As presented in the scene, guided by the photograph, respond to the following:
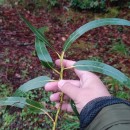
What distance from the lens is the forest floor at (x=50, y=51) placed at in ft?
11.5

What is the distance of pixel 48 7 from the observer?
18.4 ft

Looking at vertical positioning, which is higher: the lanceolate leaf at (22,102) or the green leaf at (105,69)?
the green leaf at (105,69)

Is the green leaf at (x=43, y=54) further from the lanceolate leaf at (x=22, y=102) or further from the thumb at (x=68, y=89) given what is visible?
the lanceolate leaf at (x=22, y=102)

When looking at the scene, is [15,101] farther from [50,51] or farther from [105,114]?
[50,51]

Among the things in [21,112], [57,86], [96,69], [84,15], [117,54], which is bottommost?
[21,112]

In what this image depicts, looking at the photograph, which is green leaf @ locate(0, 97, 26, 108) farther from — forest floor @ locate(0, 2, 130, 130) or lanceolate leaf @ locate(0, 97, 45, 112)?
forest floor @ locate(0, 2, 130, 130)

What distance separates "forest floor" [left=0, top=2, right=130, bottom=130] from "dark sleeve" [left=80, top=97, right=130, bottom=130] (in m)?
1.75

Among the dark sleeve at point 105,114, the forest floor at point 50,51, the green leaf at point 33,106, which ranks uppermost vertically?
the dark sleeve at point 105,114

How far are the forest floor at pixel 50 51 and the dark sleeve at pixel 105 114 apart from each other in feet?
5.73

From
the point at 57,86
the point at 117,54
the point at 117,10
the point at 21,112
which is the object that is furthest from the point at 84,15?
the point at 57,86

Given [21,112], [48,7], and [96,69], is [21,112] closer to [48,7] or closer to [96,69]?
[96,69]

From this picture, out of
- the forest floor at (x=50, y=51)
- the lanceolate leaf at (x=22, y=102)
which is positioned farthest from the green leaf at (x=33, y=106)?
the forest floor at (x=50, y=51)

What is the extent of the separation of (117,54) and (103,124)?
3.32m

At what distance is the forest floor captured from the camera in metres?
3.50
